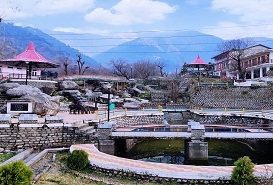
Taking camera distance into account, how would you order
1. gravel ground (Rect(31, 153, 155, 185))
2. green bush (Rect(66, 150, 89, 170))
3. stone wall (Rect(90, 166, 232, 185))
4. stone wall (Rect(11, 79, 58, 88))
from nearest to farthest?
stone wall (Rect(90, 166, 232, 185)) → gravel ground (Rect(31, 153, 155, 185)) → green bush (Rect(66, 150, 89, 170)) → stone wall (Rect(11, 79, 58, 88))

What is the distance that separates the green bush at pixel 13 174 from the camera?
8969 millimetres

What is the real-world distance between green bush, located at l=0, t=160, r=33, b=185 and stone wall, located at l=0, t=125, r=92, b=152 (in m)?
8.62

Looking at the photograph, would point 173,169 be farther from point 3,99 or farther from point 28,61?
point 28,61

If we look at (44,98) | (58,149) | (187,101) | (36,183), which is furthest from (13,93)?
(187,101)

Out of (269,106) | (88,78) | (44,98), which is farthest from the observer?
(88,78)

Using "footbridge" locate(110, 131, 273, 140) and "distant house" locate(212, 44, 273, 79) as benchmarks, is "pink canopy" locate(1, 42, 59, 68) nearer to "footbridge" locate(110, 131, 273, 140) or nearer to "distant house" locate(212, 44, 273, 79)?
"footbridge" locate(110, 131, 273, 140)

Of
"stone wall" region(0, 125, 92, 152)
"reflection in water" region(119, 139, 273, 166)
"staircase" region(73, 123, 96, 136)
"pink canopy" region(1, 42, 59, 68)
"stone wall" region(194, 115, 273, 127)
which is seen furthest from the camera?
"pink canopy" region(1, 42, 59, 68)

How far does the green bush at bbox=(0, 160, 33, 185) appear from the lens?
8969 mm

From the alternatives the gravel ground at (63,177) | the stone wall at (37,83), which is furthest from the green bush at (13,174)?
the stone wall at (37,83)

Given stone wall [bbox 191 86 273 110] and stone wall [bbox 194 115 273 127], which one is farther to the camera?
stone wall [bbox 191 86 273 110]

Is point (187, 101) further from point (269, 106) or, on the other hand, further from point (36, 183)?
point (36, 183)

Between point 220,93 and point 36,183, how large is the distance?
34.5 metres

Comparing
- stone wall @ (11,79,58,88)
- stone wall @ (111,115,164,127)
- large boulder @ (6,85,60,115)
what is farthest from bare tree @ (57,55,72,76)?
large boulder @ (6,85,60,115)

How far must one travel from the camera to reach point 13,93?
24.5 metres
